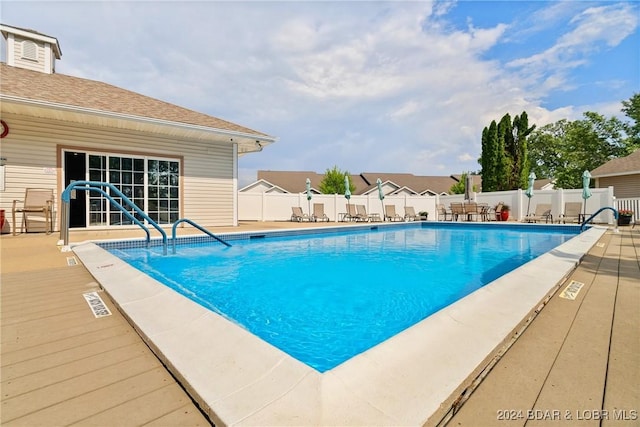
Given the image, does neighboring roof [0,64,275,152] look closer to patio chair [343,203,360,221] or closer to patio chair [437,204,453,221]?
patio chair [343,203,360,221]

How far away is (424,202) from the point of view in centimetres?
1822

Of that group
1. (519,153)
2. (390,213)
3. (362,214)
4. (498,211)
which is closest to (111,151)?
(362,214)

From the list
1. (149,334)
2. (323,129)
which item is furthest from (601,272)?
(323,129)

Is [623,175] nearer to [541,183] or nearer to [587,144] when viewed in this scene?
[587,144]

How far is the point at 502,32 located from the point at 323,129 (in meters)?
14.3

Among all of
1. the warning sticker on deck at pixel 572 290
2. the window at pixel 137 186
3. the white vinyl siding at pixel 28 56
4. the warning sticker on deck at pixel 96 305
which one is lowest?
the warning sticker on deck at pixel 572 290

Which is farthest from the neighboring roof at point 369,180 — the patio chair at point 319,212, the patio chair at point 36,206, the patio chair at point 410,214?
the patio chair at point 36,206

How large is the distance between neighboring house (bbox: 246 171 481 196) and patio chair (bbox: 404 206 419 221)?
15.0 meters

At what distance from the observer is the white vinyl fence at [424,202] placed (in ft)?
A: 39.7

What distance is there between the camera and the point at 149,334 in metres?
1.58

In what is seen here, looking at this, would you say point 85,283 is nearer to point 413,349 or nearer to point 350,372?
point 350,372

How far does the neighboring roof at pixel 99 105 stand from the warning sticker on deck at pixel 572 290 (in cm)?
860

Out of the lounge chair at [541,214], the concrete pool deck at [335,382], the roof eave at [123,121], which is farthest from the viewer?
the lounge chair at [541,214]

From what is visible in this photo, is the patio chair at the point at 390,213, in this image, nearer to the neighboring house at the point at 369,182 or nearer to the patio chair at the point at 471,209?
the patio chair at the point at 471,209
